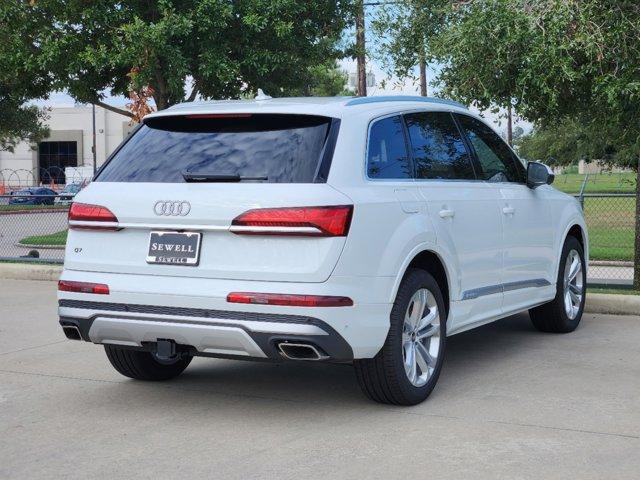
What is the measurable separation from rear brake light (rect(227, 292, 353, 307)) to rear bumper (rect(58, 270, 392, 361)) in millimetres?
23

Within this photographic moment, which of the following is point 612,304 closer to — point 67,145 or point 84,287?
point 84,287

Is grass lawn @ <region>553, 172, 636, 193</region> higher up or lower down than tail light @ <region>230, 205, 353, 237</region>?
Answer: higher up

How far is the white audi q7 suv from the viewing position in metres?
5.46

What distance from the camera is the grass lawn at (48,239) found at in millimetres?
15156

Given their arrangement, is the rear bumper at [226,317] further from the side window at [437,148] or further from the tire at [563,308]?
the tire at [563,308]

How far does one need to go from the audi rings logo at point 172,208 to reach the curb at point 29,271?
7744mm

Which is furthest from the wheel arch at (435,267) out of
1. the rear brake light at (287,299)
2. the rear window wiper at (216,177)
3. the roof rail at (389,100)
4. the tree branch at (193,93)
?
the tree branch at (193,93)

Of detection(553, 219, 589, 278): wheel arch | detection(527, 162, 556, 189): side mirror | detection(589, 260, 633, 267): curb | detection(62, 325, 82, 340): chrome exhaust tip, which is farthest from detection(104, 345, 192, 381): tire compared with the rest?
detection(589, 260, 633, 267): curb

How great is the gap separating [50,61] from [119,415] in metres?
16.4

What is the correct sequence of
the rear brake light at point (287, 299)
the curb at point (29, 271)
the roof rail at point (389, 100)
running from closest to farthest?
the rear brake light at point (287, 299) < the roof rail at point (389, 100) < the curb at point (29, 271)

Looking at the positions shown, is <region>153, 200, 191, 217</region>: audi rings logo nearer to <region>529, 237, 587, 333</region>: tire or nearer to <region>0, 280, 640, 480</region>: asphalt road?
<region>0, 280, 640, 480</region>: asphalt road

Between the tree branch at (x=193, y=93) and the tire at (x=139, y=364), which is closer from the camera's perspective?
the tire at (x=139, y=364)

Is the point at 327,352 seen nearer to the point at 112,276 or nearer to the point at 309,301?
the point at 309,301

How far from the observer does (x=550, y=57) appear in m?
10.1
